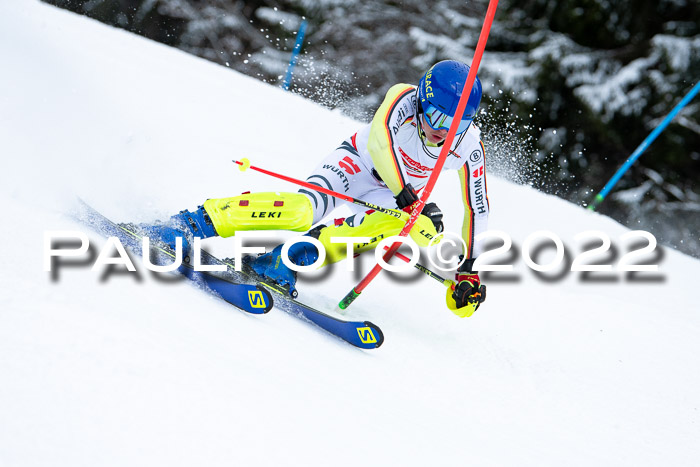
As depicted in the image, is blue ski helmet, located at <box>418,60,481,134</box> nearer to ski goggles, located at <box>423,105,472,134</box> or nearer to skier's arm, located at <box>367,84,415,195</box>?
ski goggles, located at <box>423,105,472,134</box>

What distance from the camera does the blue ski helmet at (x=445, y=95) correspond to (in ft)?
10.5

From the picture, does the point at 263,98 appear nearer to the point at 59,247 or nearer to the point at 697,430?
the point at 59,247

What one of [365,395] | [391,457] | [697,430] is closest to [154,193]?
[365,395]

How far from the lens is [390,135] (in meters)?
3.33

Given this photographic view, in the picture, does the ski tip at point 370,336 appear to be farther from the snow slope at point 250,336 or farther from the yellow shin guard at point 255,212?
the yellow shin guard at point 255,212

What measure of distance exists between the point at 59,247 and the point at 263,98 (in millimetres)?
5079

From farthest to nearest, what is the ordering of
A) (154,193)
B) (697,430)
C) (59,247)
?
(154,193) → (697,430) → (59,247)

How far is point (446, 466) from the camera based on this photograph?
6.18 feet

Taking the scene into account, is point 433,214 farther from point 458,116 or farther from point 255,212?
point 255,212

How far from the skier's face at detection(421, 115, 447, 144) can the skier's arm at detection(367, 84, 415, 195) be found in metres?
0.15

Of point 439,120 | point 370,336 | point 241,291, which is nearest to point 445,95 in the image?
point 439,120

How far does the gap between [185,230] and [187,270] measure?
0.69 ft

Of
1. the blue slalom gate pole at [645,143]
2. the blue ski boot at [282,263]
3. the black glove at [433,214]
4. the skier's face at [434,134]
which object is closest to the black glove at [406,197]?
the skier's face at [434,134]

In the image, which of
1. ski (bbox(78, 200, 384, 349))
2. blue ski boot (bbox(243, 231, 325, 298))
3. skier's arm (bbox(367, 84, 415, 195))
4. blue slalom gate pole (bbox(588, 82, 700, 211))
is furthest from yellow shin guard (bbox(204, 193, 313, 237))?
blue slalom gate pole (bbox(588, 82, 700, 211))
